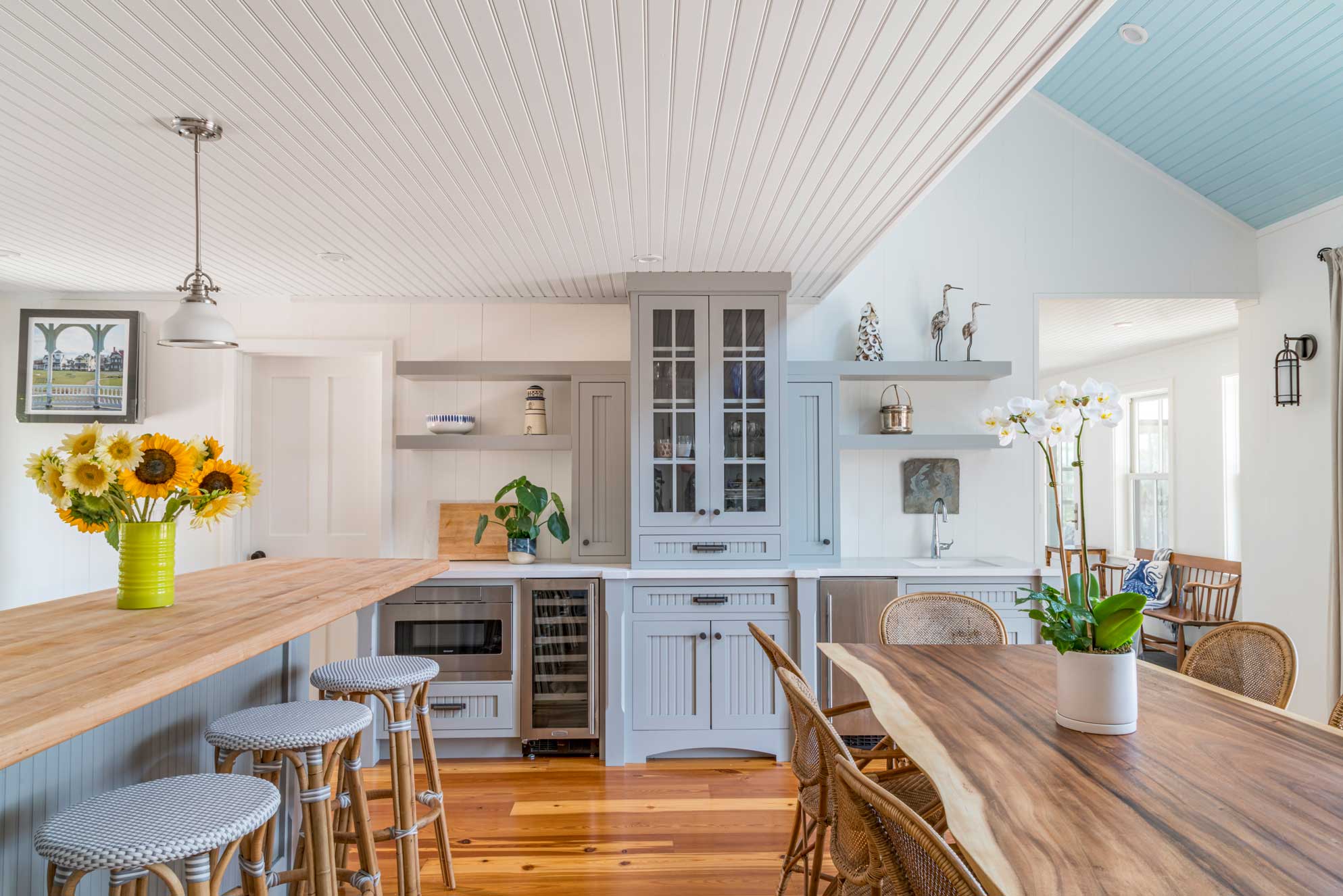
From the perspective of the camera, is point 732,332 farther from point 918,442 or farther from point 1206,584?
point 1206,584

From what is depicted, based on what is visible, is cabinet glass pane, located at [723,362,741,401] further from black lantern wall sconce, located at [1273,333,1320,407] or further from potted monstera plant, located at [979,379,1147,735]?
black lantern wall sconce, located at [1273,333,1320,407]

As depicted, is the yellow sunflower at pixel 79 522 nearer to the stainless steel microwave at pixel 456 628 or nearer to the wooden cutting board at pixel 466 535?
the stainless steel microwave at pixel 456 628

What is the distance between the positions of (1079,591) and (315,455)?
4.09 m

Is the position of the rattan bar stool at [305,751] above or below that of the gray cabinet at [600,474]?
below

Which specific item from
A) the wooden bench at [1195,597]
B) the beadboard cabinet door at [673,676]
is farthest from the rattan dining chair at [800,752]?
the wooden bench at [1195,597]

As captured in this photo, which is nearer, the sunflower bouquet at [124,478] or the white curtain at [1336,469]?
the sunflower bouquet at [124,478]

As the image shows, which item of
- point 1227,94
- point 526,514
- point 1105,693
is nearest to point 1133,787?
point 1105,693

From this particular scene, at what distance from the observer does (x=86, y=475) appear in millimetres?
1787

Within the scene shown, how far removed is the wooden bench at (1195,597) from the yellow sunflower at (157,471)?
537 centimetres

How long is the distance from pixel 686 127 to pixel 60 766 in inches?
86.5

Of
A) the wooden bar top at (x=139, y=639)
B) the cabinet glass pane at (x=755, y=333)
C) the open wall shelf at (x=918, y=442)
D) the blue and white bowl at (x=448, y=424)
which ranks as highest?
the cabinet glass pane at (x=755, y=333)

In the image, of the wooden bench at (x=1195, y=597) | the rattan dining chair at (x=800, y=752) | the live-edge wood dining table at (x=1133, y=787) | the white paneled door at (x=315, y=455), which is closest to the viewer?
the live-edge wood dining table at (x=1133, y=787)

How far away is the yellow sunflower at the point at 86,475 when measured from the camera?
1782mm

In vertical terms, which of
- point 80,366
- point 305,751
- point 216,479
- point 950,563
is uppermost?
point 80,366
